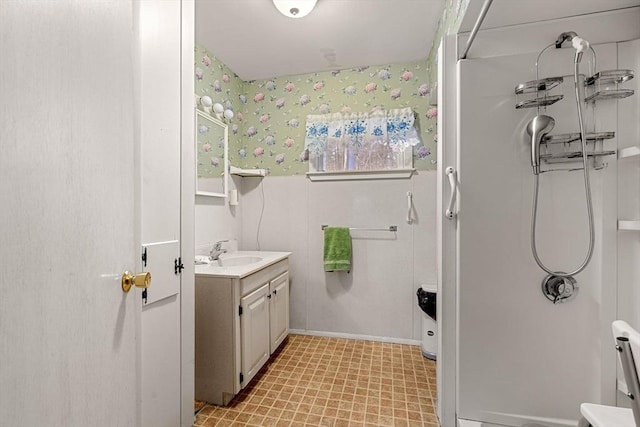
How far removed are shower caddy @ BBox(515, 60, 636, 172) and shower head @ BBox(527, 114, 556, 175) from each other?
48 millimetres

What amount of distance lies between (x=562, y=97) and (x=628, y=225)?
643 millimetres

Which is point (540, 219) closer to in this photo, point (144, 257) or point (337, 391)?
point (337, 391)

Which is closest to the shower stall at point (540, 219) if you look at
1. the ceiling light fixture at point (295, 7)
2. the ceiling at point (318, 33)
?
the ceiling at point (318, 33)

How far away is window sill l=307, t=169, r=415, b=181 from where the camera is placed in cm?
270

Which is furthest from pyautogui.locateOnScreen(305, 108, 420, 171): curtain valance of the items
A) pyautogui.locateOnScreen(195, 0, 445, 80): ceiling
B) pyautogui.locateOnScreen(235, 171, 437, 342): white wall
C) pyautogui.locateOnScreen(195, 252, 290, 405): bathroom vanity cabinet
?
pyautogui.locateOnScreen(195, 252, 290, 405): bathroom vanity cabinet

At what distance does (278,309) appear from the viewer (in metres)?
2.47

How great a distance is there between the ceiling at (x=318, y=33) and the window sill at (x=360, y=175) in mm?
1058

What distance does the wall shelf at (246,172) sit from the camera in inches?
110

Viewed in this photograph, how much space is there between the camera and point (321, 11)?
2.05 metres

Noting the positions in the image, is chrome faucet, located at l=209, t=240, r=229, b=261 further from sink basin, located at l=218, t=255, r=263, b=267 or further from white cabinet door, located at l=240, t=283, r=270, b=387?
white cabinet door, located at l=240, t=283, r=270, b=387

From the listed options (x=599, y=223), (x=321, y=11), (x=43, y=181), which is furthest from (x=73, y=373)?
(x=321, y=11)

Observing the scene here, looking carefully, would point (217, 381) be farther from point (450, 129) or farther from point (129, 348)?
point (450, 129)

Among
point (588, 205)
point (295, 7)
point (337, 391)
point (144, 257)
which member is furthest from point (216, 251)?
point (588, 205)

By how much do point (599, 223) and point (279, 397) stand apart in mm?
2057
